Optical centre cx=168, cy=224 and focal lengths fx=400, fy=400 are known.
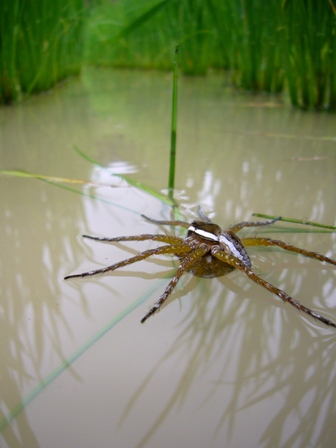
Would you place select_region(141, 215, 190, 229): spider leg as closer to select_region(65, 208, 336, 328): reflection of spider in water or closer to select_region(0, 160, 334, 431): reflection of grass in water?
select_region(65, 208, 336, 328): reflection of spider in water

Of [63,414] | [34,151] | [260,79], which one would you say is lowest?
[63,414]

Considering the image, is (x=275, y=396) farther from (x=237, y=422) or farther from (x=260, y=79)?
Result: (x=260, y=79)

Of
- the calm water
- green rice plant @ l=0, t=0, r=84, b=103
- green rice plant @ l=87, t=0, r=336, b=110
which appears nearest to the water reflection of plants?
the calm water

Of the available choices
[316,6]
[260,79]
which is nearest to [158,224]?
[316,6]

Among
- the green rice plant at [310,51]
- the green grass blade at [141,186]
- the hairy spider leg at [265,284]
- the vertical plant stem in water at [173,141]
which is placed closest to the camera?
the hairy spider leg at [265,284]

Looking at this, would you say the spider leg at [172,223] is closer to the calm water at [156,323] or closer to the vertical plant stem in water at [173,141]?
→ the calm water at [156,323]

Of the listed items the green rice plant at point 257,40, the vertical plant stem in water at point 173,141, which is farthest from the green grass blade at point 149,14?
the vertical plant stem in water at point 173,141

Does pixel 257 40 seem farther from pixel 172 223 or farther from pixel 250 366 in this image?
pixel 250 366
